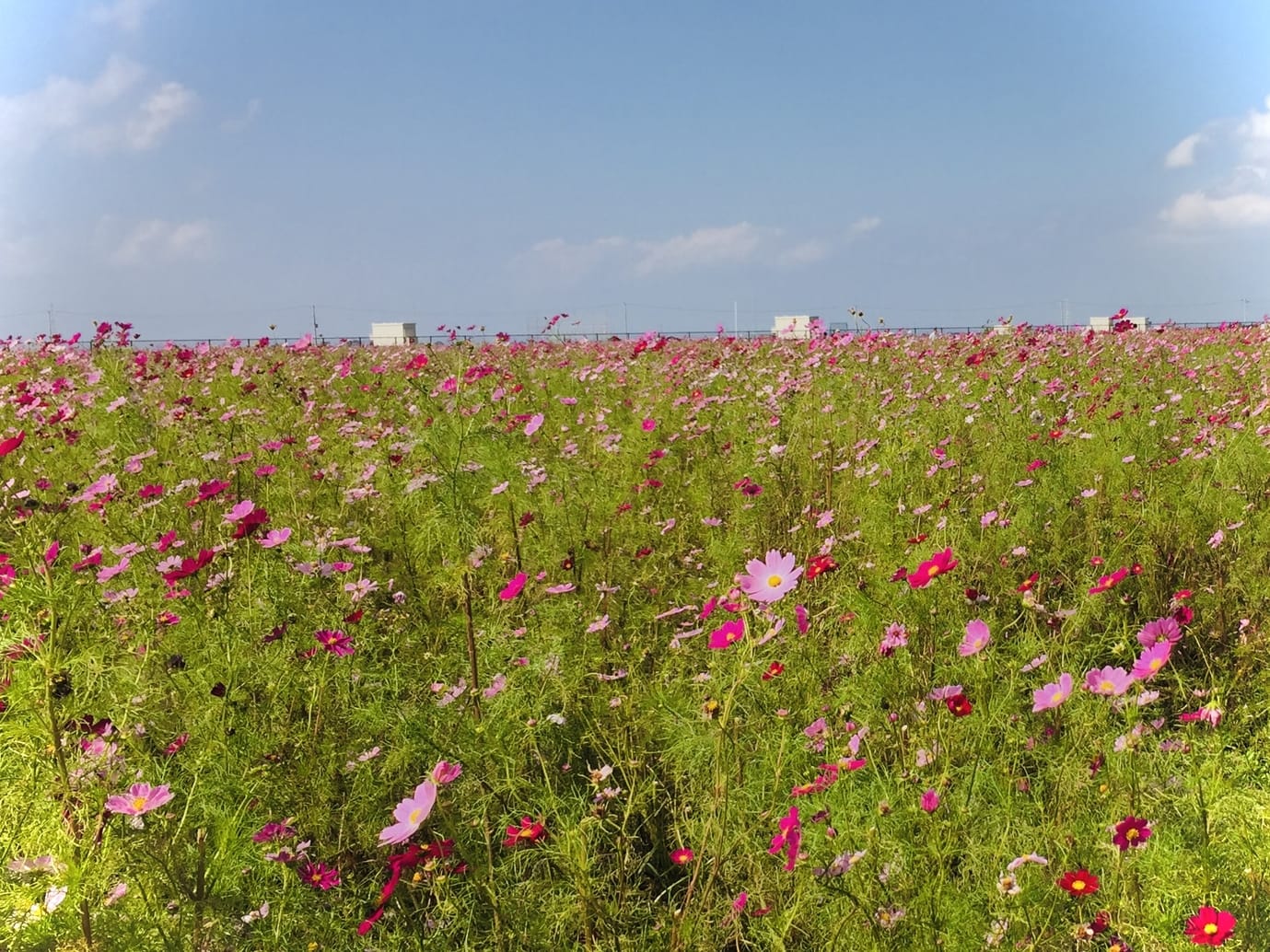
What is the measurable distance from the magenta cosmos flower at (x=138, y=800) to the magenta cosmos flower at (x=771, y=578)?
0.96 m

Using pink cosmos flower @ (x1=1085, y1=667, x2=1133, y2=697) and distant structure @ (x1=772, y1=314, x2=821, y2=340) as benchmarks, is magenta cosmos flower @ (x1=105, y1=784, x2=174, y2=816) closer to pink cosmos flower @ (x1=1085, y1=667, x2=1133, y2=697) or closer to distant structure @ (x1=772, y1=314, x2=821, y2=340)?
pink cosmos flower @ (x1=1085, y1=667, x2=1133, y2=697)

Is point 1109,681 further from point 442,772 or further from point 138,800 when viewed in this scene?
point 138,800

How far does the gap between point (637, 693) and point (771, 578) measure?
0.82 metres

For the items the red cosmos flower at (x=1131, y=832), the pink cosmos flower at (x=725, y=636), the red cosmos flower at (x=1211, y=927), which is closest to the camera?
the red cosmos flower at (x=1211, y=927)

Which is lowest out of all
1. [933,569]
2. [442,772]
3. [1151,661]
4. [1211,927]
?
[1211,927]

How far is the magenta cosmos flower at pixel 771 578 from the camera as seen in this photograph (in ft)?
4.30

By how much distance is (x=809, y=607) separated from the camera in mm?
2480

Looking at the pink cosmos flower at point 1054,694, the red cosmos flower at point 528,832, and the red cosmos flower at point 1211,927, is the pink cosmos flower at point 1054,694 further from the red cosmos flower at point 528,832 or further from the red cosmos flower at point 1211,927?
the red cosmos flower at point 528,832

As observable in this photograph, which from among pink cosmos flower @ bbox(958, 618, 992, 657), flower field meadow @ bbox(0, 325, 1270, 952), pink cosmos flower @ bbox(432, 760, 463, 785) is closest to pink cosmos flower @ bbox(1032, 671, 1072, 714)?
flower field meadow @ bbox(0, 325, 1270, 952)

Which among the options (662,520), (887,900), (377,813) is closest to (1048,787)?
(887,900)

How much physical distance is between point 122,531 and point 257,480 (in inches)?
23.2

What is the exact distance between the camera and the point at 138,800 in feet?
4.33

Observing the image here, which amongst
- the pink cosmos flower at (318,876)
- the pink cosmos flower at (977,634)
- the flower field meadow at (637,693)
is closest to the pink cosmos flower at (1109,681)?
the flower field meadow at (637,693)

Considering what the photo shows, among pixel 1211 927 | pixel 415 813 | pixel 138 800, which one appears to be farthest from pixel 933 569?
pixel 138 800
